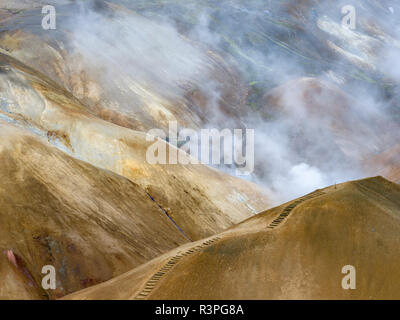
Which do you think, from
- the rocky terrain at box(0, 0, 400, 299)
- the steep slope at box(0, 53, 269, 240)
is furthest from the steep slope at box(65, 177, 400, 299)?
the steep slope at box(0, 53, 269, 240)

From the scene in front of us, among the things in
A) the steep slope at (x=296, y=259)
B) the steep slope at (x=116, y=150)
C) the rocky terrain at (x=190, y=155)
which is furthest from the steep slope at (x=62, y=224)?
the steep slope at (x=296, y=259)

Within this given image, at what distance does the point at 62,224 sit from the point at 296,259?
1397cm

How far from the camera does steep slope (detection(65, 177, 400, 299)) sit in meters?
20.3

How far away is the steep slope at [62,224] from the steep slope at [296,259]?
5.36 meters

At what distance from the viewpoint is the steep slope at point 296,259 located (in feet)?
66.5

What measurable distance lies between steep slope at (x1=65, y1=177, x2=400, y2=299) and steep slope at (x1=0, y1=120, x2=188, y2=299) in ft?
17.6

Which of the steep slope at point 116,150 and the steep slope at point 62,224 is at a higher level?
the steep slope at point 116,150

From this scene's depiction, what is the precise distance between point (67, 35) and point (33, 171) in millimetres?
33642

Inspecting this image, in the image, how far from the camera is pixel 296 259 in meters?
21.1

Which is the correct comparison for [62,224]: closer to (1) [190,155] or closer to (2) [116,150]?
(2) [116,150]

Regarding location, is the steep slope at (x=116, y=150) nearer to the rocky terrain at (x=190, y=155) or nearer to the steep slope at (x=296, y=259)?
the rocky terrain at (x=190, y=155)

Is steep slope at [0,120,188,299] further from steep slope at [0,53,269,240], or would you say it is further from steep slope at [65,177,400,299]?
steep slope at [65,177,400,299]

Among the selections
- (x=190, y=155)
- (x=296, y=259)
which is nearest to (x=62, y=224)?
(x=296, y=259)
